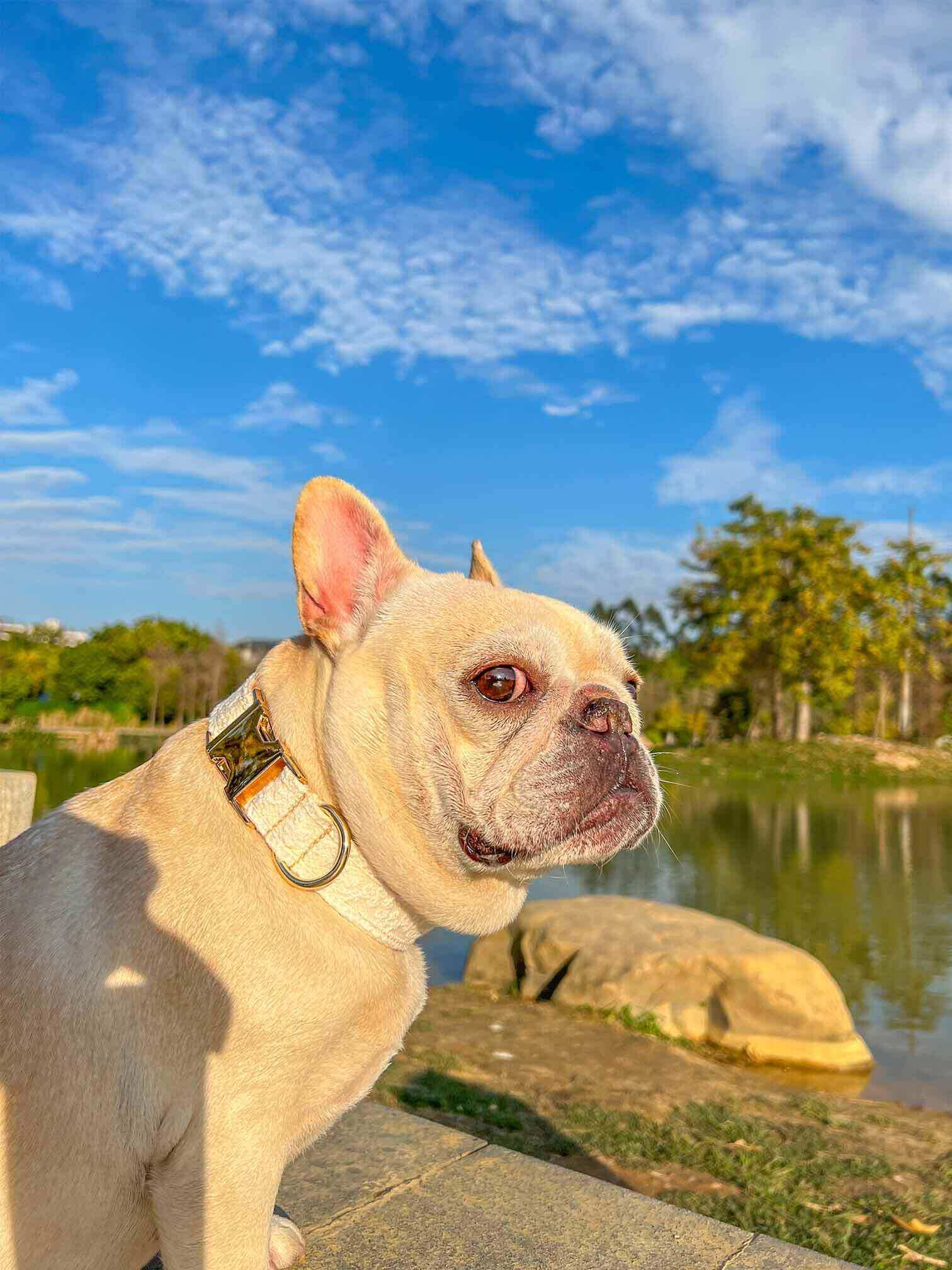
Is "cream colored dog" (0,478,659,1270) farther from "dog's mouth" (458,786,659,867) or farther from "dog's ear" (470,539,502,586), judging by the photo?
"dog's ear" (470,539,502,586)

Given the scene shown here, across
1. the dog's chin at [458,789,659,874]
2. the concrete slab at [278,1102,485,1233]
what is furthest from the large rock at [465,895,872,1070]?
the dog's chin at [458,789,659,874]

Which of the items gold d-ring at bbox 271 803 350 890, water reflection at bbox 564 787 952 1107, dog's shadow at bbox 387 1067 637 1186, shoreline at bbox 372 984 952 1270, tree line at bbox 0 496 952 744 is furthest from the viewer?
tree line at bbox 0 496 952 744

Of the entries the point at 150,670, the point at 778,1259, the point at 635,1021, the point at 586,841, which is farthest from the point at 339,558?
the point at 150,670

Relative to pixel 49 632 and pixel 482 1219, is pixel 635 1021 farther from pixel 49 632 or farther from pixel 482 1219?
pixel 49 632

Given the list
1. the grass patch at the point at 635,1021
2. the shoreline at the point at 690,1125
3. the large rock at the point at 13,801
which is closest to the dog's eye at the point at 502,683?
the large rock at the point at 13,801

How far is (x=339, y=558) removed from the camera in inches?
94.0

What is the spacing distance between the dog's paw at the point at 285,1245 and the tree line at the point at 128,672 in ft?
153

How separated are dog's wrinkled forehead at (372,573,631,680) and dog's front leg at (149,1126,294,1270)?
1088mm

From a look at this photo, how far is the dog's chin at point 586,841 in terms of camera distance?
7.41ft

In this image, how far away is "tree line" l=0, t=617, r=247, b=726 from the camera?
51188 millimetres

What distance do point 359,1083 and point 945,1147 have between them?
202 inches

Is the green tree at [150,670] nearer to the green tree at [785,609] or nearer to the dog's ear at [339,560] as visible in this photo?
the green tree at [785,609]

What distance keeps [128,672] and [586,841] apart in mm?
62525

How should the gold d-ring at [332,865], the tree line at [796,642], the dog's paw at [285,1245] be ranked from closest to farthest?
the gold d-ring at [332,865], the dog's paw at [285,1245], the tree line at [796,642]
